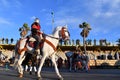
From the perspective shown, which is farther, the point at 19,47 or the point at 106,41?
the point at 106,41

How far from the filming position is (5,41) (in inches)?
2899

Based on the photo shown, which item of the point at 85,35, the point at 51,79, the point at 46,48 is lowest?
the point at 51,79

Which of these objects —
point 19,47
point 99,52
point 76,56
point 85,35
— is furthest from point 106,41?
point 19,47

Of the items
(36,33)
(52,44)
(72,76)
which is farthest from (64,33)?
(72,76)

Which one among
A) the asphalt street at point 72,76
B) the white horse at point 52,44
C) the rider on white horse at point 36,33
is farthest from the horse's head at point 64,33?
the asphalt street at point 72,76

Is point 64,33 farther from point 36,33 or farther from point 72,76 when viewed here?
point 72,76

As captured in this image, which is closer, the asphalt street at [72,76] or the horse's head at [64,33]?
the asphalt street at [72,76]

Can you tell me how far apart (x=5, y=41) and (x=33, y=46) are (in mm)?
59402

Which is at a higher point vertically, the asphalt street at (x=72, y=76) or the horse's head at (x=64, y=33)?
the horse's head at (x=64, y=33)

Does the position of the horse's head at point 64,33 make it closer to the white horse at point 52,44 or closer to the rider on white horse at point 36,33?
the white horse at point 52,44

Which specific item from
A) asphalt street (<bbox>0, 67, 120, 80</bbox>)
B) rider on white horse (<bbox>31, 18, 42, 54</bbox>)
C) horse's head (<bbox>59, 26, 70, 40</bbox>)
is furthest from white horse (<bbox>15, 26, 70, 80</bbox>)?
asphalt street (<bbox>0, 67, 120, 80</bbox>)

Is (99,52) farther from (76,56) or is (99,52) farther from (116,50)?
(76,56)

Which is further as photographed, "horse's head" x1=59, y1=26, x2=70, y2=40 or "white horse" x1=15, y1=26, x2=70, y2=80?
"horse's head" x1=59, y1=26, x2=70, y2=40

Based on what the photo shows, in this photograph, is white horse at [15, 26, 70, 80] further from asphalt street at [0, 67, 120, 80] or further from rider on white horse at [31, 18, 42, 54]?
asphalt street at [0, 67, 120, 80]
